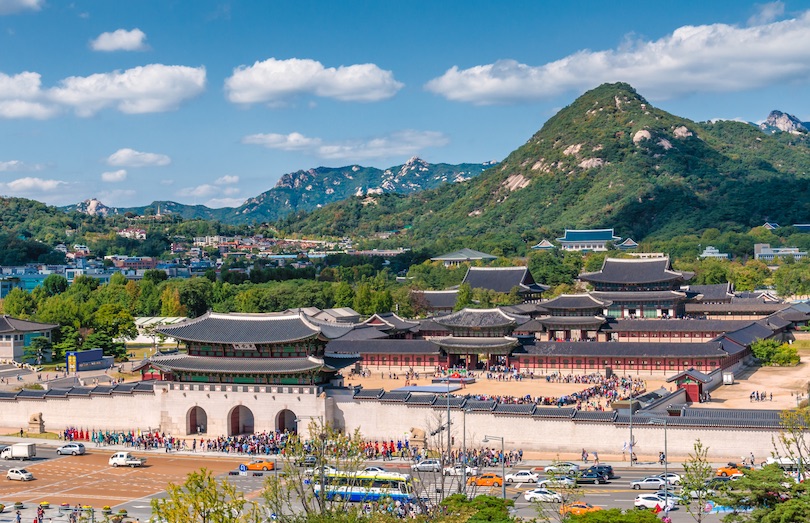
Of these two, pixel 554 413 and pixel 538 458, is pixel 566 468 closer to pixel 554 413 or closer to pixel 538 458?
pixel 538 458

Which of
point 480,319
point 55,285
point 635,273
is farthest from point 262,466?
point 55,285

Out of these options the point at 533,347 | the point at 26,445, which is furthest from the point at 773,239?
the point at 26,445

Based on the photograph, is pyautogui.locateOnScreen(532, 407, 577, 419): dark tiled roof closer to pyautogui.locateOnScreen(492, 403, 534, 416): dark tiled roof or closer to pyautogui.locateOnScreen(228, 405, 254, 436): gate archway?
pyautogui.locateOnScreen(492, 403, 534, 416): dark tiled roof

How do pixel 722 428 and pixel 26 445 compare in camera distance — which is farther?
pixel 26 445

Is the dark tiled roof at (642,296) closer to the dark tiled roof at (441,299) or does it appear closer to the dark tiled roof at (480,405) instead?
the dark tiled roof at (441,299)

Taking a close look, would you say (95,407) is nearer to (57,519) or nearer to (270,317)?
(270,317)

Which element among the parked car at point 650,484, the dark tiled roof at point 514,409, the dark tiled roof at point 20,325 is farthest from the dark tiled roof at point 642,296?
the parked car at point 650,484
